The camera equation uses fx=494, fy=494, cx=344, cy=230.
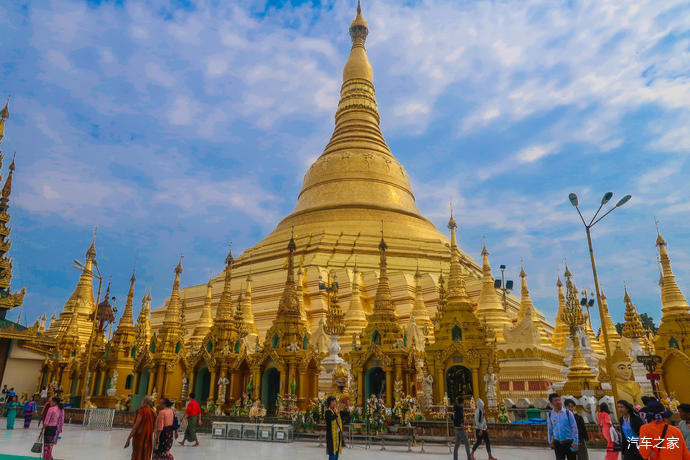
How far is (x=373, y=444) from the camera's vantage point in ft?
41.9

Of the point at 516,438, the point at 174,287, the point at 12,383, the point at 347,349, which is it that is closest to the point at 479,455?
the point at 516,438

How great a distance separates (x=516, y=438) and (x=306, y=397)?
8.53 m

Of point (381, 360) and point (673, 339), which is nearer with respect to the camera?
point (381, 360)

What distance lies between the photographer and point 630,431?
630cm

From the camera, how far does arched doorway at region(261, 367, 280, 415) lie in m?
19.2

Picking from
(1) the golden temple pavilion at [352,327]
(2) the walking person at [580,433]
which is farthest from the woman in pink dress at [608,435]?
(1) the golden temple pavilion at [352,327]

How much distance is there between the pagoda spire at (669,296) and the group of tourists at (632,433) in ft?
63.5

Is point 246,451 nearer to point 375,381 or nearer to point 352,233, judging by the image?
Result: point 375,381

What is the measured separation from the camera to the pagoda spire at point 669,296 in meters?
22.9

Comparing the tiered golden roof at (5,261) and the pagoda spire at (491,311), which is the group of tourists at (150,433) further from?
the tiered golden roof at (5,261)

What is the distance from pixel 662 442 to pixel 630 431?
2.09 m

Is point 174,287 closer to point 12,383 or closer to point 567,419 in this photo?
point 12,383

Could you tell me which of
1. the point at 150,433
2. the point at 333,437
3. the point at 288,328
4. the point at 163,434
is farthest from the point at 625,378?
the point at 150,433

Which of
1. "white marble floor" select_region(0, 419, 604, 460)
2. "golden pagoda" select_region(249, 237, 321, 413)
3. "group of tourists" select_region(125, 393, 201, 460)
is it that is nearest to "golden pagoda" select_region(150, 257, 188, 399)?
"golden pagoda" select_region(249, 237, 321, 413)
